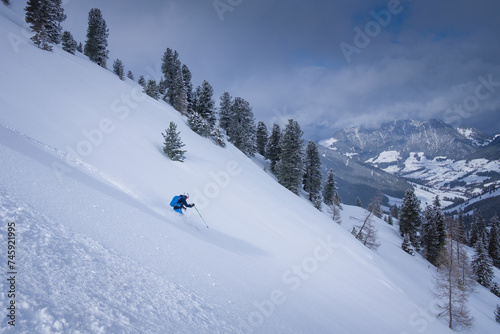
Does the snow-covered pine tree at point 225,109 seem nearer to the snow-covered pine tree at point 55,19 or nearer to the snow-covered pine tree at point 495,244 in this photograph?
the snow-covered pine tree at point 55,19

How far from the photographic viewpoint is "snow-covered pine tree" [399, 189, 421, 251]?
142 ft

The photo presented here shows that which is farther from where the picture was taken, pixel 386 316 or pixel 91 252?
pixel 386 316

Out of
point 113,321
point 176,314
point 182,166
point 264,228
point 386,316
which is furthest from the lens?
point 182,166

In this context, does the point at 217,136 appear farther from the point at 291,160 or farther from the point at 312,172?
the point at 312,172

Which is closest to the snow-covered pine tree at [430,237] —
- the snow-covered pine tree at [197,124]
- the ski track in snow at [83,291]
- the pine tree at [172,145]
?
the snow-covered pine tree at [197,124]

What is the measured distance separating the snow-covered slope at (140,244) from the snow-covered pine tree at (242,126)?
90.2ft

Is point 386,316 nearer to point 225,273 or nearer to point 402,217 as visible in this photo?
point 225,273

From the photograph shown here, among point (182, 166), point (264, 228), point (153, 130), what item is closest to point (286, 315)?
point (264, 228)

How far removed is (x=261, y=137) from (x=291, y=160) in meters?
25.0

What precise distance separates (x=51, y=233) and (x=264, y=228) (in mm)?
10549

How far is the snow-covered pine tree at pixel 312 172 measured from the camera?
40625 mm

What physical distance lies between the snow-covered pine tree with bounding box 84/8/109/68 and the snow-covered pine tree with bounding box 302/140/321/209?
1861 inches

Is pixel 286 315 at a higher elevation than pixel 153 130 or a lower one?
lower

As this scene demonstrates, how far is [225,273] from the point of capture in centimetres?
637
